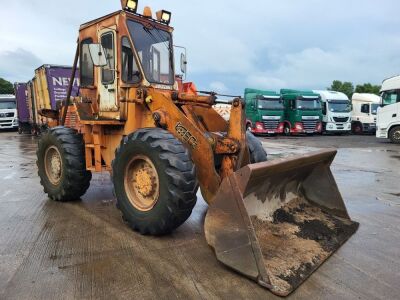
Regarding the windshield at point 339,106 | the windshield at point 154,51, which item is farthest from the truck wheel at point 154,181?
the windshield at point 339,106

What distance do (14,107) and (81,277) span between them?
28160 millimetres

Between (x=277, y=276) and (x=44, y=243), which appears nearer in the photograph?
(x=277, y=276)

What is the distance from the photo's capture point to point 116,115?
18.0ft

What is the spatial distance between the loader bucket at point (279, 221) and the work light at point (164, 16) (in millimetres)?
2992

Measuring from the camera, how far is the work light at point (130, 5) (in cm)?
534

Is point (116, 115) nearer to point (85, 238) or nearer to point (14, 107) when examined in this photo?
point (85, 238)

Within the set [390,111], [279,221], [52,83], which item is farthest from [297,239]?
[390,111]

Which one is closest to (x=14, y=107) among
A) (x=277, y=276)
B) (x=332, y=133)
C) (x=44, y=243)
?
(x=332, y=133)

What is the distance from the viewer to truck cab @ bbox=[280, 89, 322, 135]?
2519cm

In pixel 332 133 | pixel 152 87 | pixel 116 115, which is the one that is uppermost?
pixel 152 87

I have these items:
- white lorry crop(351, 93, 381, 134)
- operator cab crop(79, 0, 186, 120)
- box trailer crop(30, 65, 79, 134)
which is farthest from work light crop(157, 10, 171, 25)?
white lorry crop(351, 93, 381, 134)

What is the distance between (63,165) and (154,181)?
2114 millimetres

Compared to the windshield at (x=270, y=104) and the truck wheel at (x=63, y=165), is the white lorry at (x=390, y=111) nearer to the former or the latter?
the windshield at (x=270, y=104)

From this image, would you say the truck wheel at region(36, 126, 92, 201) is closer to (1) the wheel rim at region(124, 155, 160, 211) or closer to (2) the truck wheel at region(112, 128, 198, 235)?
(2) the truck wheel at region(112, 128, 198, 235)
